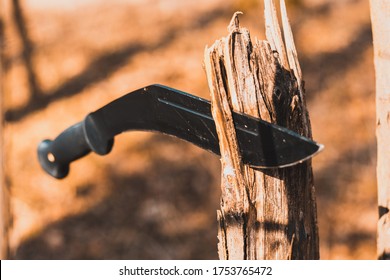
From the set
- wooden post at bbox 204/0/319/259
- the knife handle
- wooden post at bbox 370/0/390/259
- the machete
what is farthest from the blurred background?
wooden post at bbox 204/0/319/259

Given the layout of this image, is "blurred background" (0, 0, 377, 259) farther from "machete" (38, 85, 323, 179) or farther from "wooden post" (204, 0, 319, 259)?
"wooden post" (204, 0, 319, 259)

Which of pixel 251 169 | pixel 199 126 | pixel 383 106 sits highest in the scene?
pixel 383 106

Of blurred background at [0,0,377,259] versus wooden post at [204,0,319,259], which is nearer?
wooden post at [204,0,319,259]

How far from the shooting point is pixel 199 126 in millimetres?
1257

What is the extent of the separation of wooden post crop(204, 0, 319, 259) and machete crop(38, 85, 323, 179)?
35 millimetres

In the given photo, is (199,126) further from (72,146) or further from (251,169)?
(72,146)

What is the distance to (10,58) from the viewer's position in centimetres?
418

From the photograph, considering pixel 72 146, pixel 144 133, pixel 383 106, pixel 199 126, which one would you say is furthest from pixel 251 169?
pixel 144 133

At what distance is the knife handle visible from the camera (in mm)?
1661

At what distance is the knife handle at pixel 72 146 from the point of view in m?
1.66

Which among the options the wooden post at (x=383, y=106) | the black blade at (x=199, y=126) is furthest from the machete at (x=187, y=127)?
the wooden post at (x=383, y=106)

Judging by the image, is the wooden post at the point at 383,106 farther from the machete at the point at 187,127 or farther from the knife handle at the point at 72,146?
the knife handle at the point at 72,146

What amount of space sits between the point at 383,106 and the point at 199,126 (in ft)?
1.65
